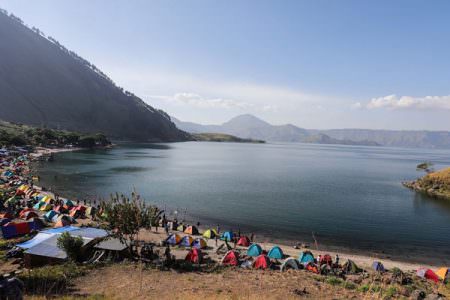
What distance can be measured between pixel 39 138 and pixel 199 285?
142 m

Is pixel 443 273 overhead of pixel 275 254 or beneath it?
beneath

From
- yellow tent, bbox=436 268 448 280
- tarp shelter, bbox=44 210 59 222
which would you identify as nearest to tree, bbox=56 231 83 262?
tarp shelter, bbox=44 210 59 222

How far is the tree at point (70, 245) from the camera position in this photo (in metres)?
22.9

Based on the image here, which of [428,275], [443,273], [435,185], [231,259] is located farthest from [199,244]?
[435,185]

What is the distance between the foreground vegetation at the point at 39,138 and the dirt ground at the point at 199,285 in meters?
112

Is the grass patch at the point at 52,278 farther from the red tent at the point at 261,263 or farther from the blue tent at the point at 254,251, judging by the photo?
the blue tent at the point at 254,251

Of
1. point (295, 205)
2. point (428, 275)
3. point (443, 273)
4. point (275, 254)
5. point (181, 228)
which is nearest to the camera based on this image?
point (428, 275)

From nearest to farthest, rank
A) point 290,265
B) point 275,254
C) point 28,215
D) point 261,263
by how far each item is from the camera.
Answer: point 261,263 → point 290,265 → point 275,254 → point 28,215

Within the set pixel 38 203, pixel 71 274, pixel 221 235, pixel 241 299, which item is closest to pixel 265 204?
pixel 221 235

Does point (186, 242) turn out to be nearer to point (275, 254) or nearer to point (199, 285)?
point (275, 254)

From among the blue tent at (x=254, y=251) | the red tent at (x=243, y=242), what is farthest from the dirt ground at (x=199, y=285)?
the red tent at (x=243, y=242)

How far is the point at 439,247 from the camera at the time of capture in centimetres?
3838

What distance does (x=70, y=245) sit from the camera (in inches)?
901

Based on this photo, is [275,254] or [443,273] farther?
[275,254]
